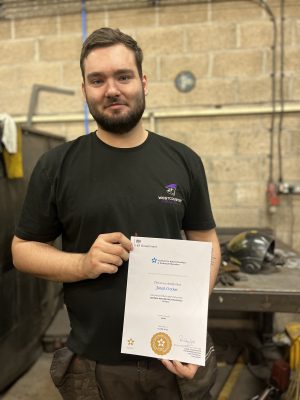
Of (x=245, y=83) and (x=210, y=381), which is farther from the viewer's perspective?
(x=245, y=83)

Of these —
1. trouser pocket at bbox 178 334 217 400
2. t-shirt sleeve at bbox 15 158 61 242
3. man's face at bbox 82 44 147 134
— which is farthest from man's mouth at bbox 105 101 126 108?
trouser pocket at bbox 178 334 217 400

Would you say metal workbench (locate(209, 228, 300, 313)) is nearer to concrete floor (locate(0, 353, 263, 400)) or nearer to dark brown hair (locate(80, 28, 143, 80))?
concrete floor (locate(0, 353, 263, 400))

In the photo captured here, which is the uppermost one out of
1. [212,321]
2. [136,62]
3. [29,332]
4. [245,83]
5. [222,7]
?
[222,7]

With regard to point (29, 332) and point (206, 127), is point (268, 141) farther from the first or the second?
point (29, 332)

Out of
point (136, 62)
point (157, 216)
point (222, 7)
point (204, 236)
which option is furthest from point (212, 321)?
point (222, 7)

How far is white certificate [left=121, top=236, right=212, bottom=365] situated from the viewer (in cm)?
75

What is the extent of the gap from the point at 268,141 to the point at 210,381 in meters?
1.54

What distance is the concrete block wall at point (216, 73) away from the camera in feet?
6.53

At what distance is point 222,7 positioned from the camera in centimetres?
198

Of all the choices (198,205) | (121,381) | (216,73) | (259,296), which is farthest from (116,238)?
(216,73)

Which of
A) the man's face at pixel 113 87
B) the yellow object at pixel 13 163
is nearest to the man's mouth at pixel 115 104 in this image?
the man's face at pixel 113 87

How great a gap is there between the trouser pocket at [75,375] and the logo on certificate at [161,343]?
0.69ft

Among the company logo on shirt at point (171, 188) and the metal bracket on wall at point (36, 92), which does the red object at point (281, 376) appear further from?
the metal bracket on wall at point (36, 92)

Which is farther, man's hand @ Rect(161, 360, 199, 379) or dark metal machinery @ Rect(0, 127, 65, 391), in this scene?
dark metal machinery @ Rect(0, 127, 65, 391)
